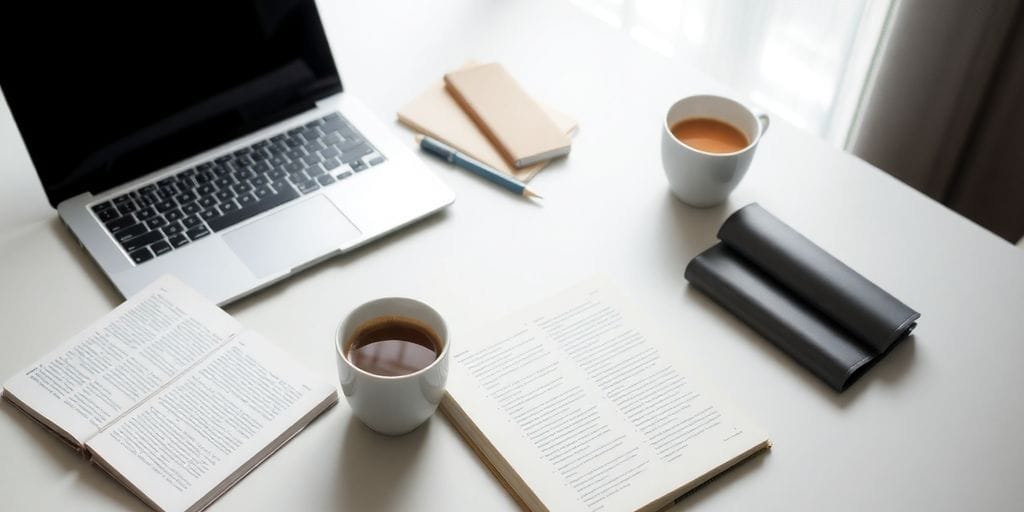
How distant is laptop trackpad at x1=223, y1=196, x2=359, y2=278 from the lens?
926 mm

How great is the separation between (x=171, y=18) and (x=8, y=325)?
0.34 m

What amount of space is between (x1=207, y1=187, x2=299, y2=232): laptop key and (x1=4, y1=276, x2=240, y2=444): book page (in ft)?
0.28

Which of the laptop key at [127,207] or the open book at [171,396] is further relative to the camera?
the laptop key at [127,207]

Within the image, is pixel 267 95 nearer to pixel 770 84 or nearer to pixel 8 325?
Result: pixel 8 325

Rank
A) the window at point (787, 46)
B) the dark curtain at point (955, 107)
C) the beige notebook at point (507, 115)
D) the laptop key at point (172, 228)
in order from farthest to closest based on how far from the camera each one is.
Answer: the window at point (787, 46) < the dark curtain at point (955, 107) < the beige notebook at point (507, 115) < the laptop key at point (172, 228)

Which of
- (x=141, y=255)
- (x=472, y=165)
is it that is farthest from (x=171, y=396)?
(x=472, y=165)

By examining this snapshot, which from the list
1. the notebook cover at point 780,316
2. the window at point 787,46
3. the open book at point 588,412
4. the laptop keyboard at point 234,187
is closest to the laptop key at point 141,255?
the laptop keyboard at point 234,187

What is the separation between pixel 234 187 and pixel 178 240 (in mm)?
89

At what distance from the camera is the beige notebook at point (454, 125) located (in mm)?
1050

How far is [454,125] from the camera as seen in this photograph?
3.57 ft

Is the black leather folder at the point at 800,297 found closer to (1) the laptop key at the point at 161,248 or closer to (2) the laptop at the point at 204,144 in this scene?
(2) the laptop at the point at 204,144

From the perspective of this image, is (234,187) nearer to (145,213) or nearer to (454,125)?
(145,213)

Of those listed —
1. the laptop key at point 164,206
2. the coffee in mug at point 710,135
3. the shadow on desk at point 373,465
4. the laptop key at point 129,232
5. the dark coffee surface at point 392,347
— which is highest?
the coffee in mug at point 710,135

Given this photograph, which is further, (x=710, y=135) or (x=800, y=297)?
(x=710, y=135)
